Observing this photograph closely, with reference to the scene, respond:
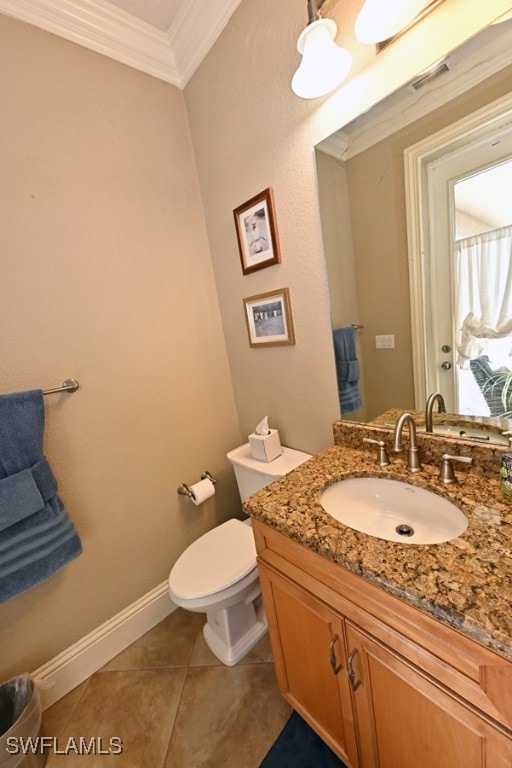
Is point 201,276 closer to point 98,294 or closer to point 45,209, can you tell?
point 98,294

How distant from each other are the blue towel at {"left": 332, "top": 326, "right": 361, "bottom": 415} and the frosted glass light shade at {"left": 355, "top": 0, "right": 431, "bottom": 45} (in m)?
0.76

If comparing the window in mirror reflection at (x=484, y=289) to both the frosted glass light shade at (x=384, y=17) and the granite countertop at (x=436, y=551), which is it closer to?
the granite countertop at (x=436, y=551)

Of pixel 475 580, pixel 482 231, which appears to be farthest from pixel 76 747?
pixel 482 231

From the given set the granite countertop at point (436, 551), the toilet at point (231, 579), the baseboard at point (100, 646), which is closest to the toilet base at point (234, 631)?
the toilet at point (231, 579)

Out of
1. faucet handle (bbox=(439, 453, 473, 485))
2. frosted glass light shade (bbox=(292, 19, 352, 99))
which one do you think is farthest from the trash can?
frosted glass light shade (bbox=(292, 19, 352, 99))

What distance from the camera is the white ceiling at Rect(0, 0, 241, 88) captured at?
1090 mm

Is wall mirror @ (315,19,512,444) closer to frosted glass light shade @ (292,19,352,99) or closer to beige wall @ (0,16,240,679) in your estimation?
frosted glass light shade @ (292,19,352,99)

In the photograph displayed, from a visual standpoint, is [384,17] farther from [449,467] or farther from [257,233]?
[449,467]

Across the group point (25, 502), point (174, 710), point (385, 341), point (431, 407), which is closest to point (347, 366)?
point (385, 341)

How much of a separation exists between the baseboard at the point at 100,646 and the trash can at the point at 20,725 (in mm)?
124

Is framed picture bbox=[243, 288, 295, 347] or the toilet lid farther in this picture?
framed picture bbox=[243, 288, 295, 347]

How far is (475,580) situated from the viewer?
543 mm

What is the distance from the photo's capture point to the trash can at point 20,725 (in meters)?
0.95

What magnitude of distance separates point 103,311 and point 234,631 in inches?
59.2
